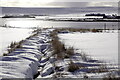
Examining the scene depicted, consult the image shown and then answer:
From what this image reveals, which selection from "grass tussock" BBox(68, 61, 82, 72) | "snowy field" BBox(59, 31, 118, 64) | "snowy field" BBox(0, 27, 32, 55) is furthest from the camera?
"snowy field" BBox(0, 27, 32, 55)

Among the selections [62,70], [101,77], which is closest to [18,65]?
[62,70]

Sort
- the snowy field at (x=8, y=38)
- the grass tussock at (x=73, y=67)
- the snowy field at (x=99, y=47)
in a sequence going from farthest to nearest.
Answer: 1. the snowy field at (x=8, y=38)
2. the snowy field at (x=99, y=47)
3. the grass tussock at (x=73, y=67)

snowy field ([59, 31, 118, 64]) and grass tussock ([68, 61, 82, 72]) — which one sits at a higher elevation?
grass tussock ([68, 61, 82, 72])

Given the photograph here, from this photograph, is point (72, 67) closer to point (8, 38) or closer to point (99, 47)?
point (99, 47)

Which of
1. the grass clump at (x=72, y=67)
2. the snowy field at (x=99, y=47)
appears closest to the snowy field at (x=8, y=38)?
the snowy field at (x=99, y=47)

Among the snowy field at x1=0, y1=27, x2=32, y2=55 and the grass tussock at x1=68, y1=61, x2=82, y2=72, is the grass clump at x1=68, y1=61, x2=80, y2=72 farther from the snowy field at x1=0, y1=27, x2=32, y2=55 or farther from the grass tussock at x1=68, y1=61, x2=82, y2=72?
the snowy field at x1=0, y1=27, x2=32, y2=55

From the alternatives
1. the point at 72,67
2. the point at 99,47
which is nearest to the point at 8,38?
the point at 99,47

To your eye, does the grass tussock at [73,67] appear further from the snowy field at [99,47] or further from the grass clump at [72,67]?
the snowy field at [99,47]

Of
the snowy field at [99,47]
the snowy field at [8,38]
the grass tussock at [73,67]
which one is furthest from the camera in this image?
the snowy field at [8,38]

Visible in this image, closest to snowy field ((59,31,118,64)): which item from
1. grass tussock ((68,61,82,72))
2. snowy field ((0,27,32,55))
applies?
grass tussock ((68,61,82,72))

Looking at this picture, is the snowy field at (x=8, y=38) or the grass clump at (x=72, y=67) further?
the snowy field at (x=8, y=38)

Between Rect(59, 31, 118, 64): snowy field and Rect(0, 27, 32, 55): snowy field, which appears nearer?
Rect(59, 31, 118, 64): snowy field

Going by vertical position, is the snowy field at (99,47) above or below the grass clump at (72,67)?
below
